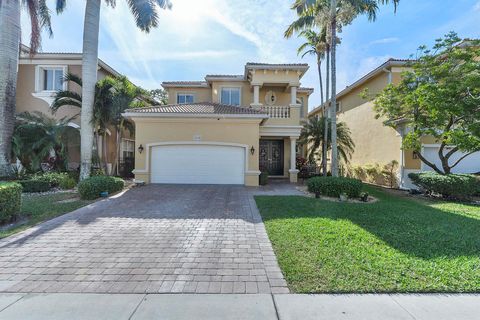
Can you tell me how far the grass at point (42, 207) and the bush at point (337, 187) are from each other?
351 inches

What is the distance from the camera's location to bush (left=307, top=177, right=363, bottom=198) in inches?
396

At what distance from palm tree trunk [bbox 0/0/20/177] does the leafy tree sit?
55.5 ft

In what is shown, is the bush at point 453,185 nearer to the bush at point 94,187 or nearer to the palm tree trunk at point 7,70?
the bush at point 94,187

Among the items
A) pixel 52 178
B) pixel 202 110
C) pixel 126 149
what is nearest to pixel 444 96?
pixel 202 110

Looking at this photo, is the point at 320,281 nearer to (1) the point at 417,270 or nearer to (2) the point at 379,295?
(2) the point at 379,295

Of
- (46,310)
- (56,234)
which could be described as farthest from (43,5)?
(46,310)

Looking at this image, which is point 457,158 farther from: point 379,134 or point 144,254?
point 144,254

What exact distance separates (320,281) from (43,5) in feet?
58.4

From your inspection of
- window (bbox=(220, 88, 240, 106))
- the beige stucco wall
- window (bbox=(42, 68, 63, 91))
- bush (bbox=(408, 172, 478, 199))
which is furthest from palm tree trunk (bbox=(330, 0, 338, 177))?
window (bbox=(42, 68, 63, 91))

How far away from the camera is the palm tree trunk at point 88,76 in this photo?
1188 centimetres

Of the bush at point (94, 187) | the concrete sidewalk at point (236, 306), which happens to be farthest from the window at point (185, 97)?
the concrete sidewalk at point (236, 306)

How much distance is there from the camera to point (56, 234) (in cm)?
579

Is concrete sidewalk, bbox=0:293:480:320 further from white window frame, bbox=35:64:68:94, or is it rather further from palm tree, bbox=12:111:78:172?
white window frame, bbox=35:64:68:94

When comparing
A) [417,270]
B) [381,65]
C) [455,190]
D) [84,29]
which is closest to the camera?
[417,270]
